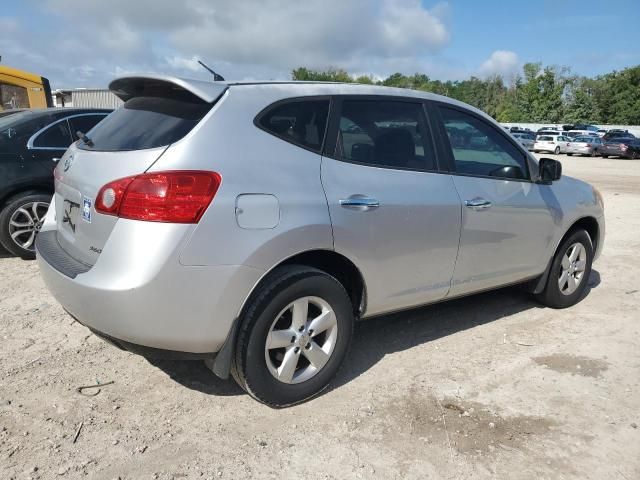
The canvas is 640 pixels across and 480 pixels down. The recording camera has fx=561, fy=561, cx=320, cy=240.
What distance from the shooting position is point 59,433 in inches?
111

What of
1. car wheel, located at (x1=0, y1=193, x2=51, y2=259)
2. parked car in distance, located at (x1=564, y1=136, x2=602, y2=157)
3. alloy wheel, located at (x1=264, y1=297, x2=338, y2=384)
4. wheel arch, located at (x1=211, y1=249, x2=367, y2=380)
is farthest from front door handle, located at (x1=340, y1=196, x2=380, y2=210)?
parked car in distance, located at (x1=564, y1=136, x2=602, y2=157)

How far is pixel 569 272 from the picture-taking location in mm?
4934

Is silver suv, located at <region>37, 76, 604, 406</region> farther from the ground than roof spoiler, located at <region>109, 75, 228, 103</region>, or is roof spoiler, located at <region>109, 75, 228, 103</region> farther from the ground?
roof spoiler, located at <region>109, 75, 228, 103</region>

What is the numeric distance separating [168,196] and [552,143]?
38123 mm

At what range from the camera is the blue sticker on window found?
114 inches

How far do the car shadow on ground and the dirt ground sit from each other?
0.7 inches

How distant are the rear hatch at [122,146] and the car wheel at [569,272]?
3319 mm

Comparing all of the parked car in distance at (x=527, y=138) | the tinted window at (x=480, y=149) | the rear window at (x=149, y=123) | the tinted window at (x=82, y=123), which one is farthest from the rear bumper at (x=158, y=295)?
the parked car in distance at (x=527, y=138)

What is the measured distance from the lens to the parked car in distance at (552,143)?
3634cm

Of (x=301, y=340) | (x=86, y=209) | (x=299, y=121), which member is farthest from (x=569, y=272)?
(x=86, y=209)

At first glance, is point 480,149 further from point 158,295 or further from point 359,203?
point 158,295

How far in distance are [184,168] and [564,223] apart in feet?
10.9

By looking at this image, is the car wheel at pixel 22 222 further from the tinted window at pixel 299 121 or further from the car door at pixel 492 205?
the car door at pixel 492 205

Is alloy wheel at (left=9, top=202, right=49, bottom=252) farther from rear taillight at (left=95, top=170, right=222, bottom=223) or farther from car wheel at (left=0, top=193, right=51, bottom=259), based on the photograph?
rear taillight at (left=95, top=170, right=222, bottom=223)
